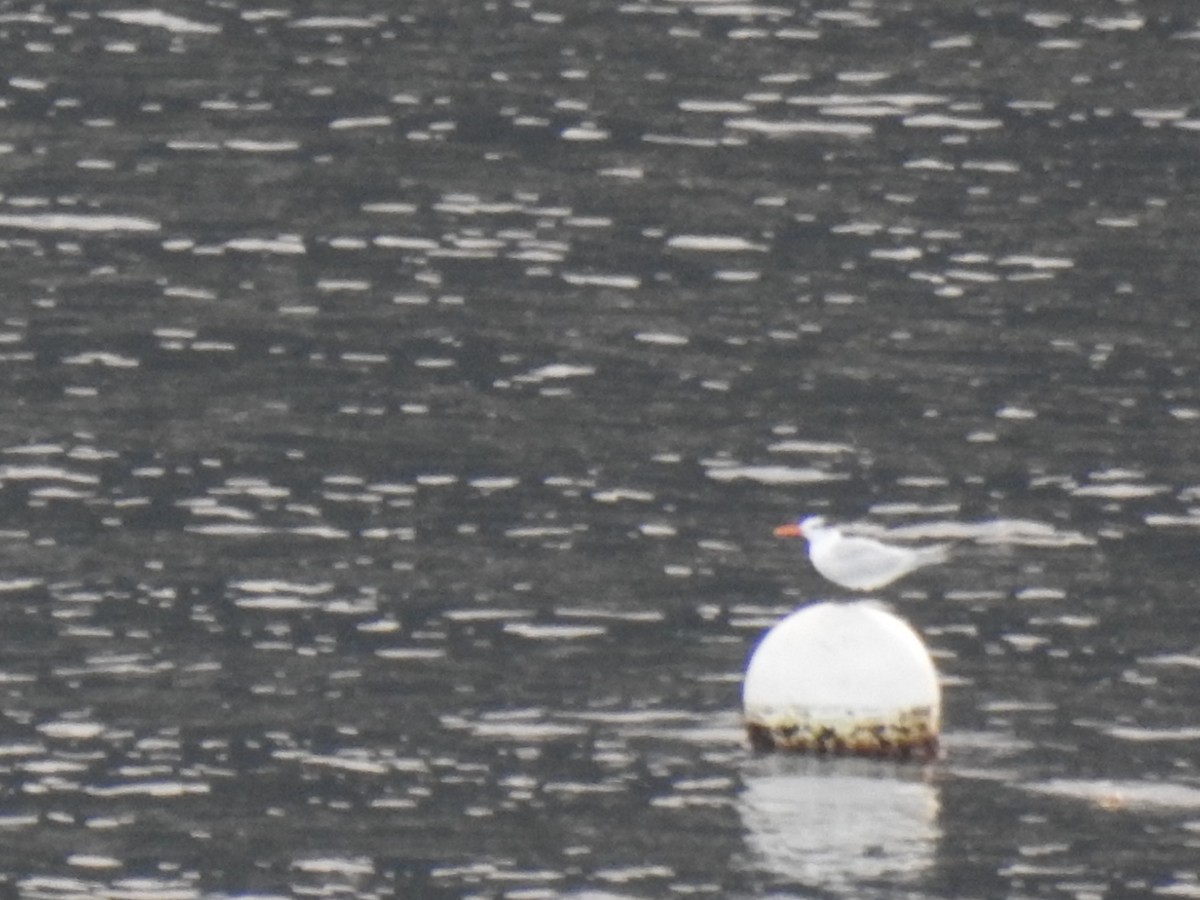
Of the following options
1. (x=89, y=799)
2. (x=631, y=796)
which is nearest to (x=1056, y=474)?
(x=631, y=796)

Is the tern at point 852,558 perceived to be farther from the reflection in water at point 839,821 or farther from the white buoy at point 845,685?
the reflection in water at point 839,821

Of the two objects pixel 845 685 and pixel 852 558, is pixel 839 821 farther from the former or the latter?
pixel 852 558

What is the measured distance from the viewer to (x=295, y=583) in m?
32.6

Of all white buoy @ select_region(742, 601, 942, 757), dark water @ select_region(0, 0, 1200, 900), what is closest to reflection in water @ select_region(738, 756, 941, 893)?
dark water @ select_region(0, 0, 1200, 900)

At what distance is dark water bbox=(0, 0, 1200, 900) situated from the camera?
2650cm

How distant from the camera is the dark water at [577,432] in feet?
86.9

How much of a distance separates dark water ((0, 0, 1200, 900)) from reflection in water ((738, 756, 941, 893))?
0.05 metres

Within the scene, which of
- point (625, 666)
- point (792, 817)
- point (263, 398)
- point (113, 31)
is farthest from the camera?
point (113, 31)

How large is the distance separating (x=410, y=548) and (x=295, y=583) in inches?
66.0

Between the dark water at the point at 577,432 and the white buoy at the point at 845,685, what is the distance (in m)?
0.28

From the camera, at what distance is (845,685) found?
89.3ft

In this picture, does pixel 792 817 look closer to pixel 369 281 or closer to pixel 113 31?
pixel 369 281

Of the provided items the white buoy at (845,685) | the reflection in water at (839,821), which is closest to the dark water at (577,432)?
the reflection in water at (839,821)

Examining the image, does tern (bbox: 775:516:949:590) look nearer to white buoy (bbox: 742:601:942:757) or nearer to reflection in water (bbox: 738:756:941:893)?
white buoy (bbox: 742:601:942:757)
